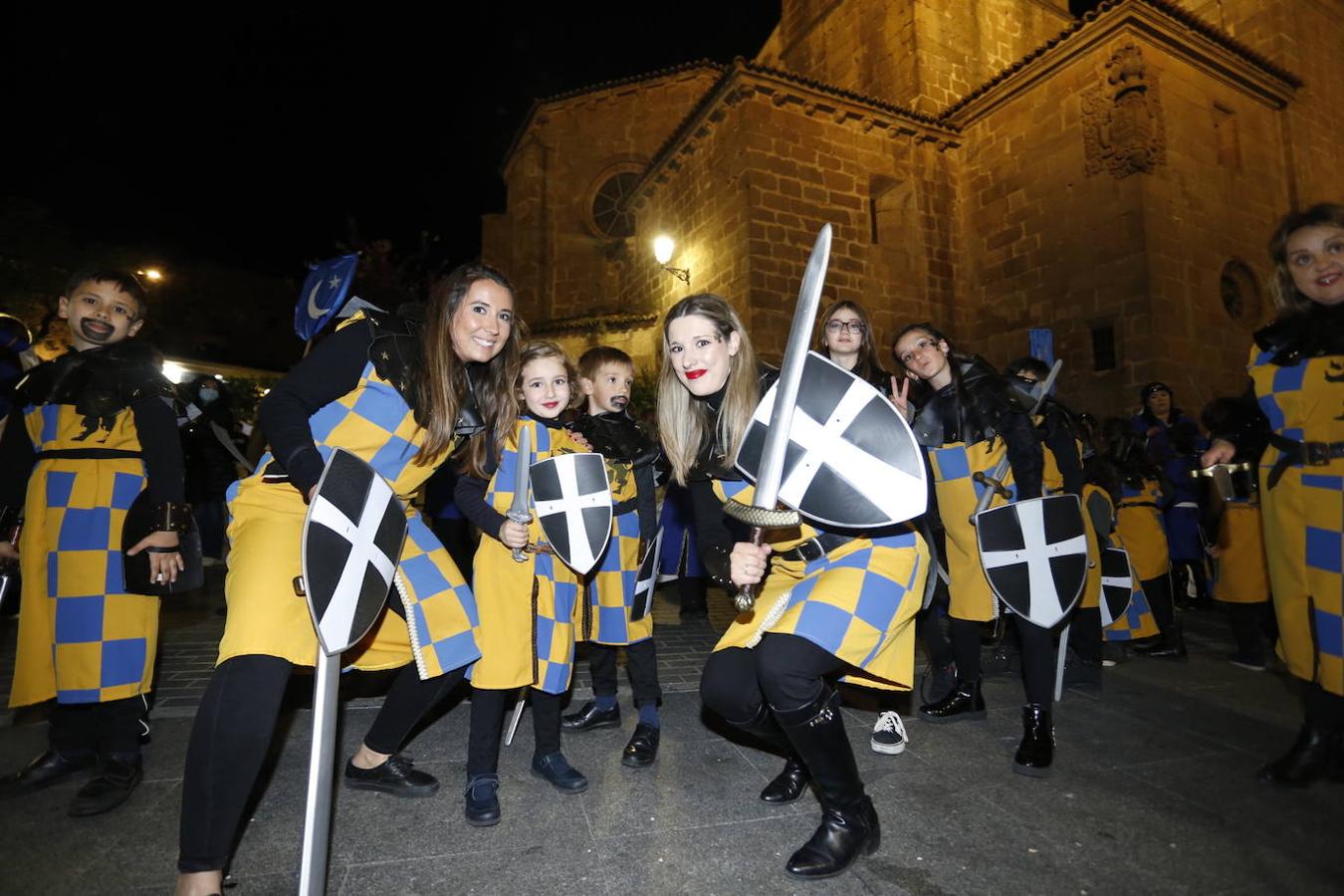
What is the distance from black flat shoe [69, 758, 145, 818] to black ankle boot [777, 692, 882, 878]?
2.35m

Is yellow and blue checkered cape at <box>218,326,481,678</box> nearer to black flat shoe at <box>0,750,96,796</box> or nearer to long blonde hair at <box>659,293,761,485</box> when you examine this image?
long blonde hair at <box>659,293,761,485</box>

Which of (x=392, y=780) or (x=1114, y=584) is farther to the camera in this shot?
(x=1114, y=584)

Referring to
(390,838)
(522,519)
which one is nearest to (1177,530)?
(522,519)

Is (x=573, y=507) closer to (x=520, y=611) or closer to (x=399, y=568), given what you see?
(x=520, y=611)

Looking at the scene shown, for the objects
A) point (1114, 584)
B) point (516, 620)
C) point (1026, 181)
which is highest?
point (1026, 181)

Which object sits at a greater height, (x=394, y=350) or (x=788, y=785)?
(x=394, y=350)

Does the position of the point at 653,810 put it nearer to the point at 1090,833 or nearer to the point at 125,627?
the point at 1090,833

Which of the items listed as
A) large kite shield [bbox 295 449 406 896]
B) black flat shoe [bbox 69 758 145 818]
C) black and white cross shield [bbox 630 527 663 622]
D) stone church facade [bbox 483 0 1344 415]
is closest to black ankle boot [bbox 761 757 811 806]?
black and white cross shield [bbox 630 527 663 622]

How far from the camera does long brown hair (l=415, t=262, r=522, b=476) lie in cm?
223

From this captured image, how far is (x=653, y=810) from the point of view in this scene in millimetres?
2432

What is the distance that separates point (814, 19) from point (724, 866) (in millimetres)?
20649

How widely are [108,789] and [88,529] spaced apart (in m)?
0.95

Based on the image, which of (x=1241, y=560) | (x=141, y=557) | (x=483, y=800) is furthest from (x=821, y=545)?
(x=1241, y=560)

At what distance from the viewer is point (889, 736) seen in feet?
9.92
